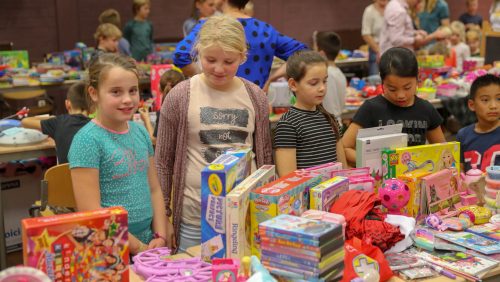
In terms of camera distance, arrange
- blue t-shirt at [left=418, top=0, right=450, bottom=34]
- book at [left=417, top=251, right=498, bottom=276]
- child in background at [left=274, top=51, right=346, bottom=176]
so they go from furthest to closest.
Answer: blue t-shirt at [left=418, top=0, right=450, bottom=34] < child in background at [left=274, top=51, right=346, bottom=176] < book at [left=417, top=251, right=498, bottom=276]

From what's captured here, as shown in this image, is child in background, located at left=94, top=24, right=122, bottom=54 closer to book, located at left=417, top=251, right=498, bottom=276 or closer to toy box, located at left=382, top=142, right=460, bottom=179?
toy box, located at left=382, top=142, right=460, bottom=179

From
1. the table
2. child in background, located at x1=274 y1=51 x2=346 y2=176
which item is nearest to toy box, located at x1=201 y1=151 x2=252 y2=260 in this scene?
child in background, located at x1=274 y1=51 x2=346 y2=176

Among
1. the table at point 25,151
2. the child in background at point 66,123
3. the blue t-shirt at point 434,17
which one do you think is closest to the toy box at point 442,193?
the child in background at point 66,123

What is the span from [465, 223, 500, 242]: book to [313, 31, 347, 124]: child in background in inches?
99.6

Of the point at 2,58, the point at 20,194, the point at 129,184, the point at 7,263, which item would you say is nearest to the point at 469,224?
the point at 129,184

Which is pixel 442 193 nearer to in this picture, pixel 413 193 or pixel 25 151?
pixel 413 193

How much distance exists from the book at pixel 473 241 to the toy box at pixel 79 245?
134cm

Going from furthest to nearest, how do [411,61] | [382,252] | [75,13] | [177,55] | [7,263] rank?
1. [75,13]
2. [7,263]
3. [177,55]
4. [411,61]
5. [382,252]

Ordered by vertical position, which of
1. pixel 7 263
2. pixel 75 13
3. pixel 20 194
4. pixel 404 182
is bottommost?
pixel 7 263

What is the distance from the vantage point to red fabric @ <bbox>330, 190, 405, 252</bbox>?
8.21 feet

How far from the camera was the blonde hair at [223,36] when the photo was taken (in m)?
2.77

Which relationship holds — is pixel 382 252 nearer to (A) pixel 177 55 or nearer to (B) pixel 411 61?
(B) pixel 411 61

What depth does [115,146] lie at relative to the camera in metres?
2.74

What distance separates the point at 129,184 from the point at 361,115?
4.63 ft
